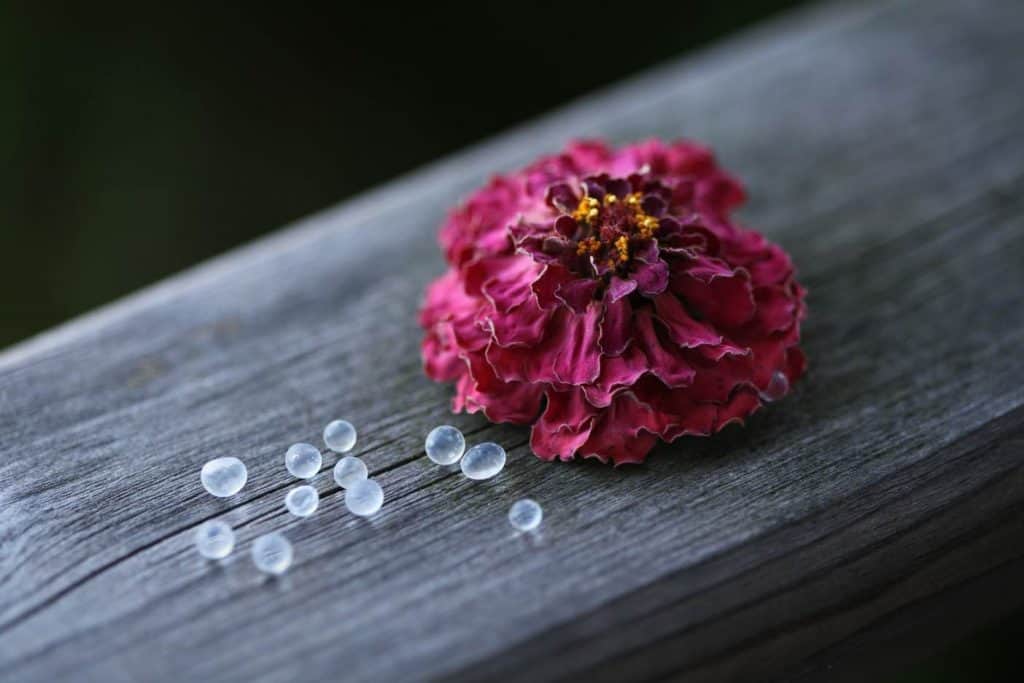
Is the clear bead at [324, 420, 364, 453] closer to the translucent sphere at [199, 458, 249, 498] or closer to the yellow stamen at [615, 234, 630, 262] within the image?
the translucent sphere at [199, 458, 249, 498]

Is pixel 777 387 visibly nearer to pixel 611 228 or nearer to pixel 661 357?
pixel 661 357

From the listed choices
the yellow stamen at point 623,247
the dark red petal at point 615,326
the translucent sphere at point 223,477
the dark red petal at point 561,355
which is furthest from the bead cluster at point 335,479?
the yellow stamen at point 623,247

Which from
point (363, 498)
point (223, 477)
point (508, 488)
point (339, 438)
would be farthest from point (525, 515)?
point (223, 477)

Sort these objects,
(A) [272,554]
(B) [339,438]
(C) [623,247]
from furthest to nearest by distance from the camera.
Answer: (B) [339,438], (C) [623,247], (A) [272,554]

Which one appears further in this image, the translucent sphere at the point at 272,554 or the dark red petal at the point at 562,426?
the dark red petal at the point at 562,426

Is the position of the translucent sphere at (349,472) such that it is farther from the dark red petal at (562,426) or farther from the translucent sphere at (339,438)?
the dark red petal at (562,426)

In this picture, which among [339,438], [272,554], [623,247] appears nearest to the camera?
[272,554]

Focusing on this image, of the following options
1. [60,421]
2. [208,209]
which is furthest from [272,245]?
[208,209]
